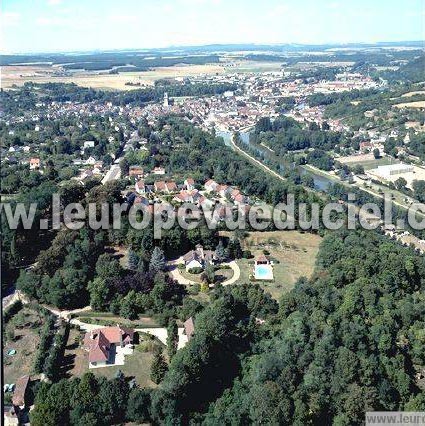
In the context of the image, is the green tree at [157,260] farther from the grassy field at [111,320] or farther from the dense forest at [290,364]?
the dense forest at [290,364]

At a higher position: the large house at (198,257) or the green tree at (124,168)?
the green tree at (124,168)

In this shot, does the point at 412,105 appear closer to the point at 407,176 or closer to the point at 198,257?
the point at 407,176

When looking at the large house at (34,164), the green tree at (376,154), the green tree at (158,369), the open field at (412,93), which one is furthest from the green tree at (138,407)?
the open field at (412,93)

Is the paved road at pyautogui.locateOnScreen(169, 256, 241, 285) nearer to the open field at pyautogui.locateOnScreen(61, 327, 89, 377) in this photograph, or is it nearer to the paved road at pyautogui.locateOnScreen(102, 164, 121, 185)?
the open field at pyautogui.locateOnScreen(61, 327, 89, 377)

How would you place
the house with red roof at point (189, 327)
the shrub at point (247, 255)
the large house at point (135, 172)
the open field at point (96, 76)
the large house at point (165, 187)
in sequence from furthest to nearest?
1. the open field at point (96, 76)
2. the large house at point (135, 172)
3. the large house at point (165, 187)
4. the shrub at point (247, 255)
5. the house with red roof at point (189, 327)

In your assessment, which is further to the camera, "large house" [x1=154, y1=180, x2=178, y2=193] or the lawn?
"large house" [x1=154, y1=180, x2=178, y2=193]

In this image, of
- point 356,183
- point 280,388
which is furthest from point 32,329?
point 356,183

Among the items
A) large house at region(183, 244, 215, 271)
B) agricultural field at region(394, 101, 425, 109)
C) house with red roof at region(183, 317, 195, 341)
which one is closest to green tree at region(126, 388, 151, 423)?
house with red roof at region(183, 317, 195, 341)
